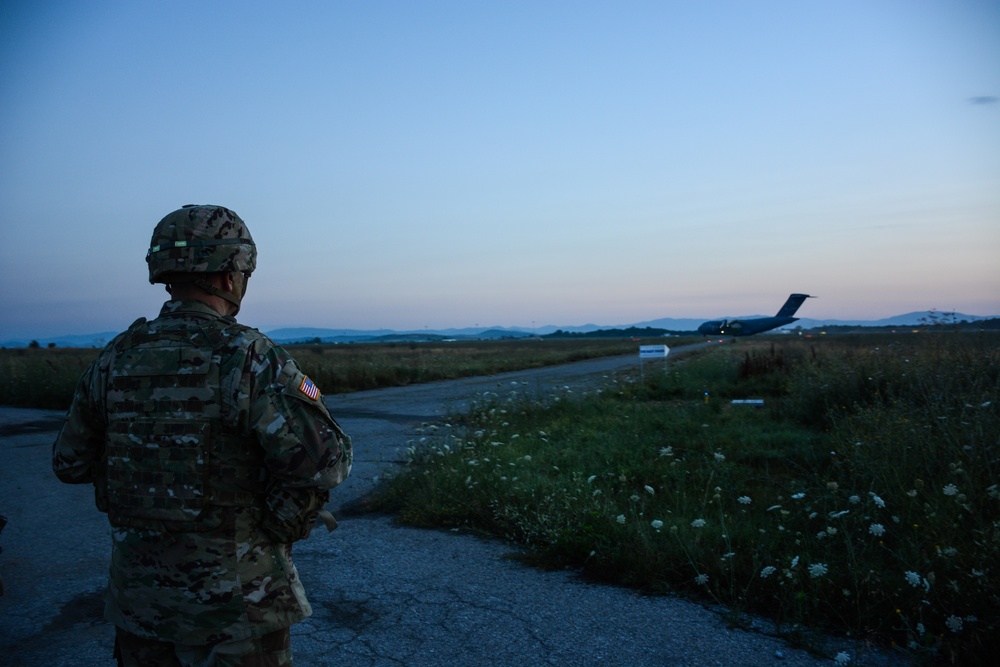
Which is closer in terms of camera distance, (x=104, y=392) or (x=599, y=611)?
(x=104, y=392)

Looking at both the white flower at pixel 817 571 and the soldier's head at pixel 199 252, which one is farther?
the white flower at pixel 817 571

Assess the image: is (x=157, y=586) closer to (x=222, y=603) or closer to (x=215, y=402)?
(x=222, y=603)

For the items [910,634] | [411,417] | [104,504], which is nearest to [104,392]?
[104,504]

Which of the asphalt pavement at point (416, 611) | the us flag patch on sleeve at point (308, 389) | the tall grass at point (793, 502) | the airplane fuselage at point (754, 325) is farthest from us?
the airplane fuselage at point (754, 325)

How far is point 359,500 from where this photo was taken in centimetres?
761

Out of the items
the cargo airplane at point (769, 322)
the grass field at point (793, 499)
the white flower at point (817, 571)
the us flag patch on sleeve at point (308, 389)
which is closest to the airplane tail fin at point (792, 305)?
the cargo airplane at point (769, 322)

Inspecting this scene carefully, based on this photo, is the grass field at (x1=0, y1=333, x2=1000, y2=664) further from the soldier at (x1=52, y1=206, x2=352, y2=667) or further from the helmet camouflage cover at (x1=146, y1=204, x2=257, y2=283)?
the helmet camouflage cover at (x1=146, y1=204, x2=257, y2=283)

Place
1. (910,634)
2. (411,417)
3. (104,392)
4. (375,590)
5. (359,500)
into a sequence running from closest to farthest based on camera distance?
(104,392)
(910,634)
(375,590)
(359,500)
(411,417)

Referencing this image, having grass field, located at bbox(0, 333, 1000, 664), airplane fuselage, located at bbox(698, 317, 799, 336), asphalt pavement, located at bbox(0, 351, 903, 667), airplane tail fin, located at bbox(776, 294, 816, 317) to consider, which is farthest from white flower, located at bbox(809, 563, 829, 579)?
airplane tail fin, located at bbox(776, 294, 816, 317)

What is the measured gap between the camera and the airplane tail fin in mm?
83438

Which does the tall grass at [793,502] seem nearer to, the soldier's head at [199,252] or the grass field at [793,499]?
the grass field at [793,499]

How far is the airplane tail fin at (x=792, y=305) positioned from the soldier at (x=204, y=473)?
88.1 meters

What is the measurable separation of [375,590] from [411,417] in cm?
939

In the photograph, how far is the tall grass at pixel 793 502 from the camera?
427cm
